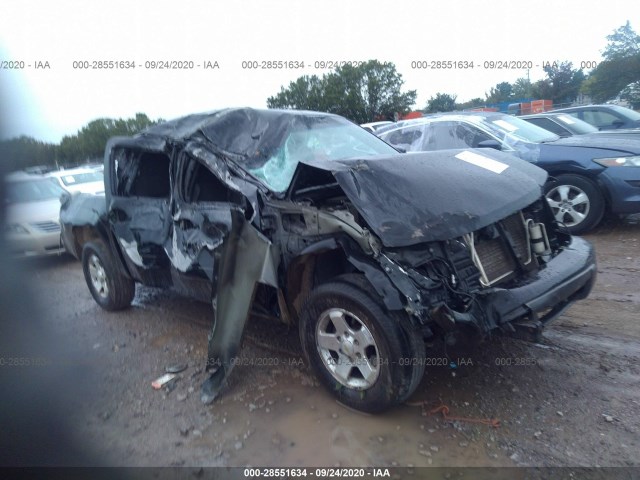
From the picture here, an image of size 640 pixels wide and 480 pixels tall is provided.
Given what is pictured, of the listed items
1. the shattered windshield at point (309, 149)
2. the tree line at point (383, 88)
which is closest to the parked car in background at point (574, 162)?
the shattered windshield at point (309, 149)

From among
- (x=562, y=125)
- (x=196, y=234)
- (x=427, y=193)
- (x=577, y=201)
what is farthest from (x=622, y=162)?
(x=196, y=234)

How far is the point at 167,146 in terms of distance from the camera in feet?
14.4

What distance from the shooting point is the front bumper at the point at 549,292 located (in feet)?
9.90

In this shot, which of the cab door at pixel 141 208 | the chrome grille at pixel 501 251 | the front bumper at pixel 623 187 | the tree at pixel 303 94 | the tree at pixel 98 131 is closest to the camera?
the chrome grille at pixel 501 251

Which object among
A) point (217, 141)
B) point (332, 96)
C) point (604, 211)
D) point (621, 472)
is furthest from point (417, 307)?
point (332, 96)

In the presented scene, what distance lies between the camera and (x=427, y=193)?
3.38 metres

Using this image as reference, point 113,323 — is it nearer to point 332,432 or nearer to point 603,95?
point 332,432

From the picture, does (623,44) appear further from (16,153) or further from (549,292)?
(16,153)

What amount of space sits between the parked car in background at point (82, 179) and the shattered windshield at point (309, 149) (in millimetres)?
5788

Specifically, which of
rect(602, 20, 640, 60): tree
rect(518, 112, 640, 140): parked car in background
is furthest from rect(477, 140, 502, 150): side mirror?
rect(602, 20, 640, 60): tree

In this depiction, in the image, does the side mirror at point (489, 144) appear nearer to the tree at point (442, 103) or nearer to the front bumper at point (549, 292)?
the front bumper at point (549, 292)

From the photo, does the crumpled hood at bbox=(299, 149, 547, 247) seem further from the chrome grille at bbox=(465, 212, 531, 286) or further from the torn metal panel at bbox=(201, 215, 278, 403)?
the torn metal panel at bbox=(201, 215, 278, 403)

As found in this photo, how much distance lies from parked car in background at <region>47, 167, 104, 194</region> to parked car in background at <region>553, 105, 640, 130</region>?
9497mm

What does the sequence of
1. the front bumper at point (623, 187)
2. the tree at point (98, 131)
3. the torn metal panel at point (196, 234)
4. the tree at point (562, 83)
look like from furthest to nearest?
the tree at point (562, 83)
the tree at point (98, 131)
the front bumper at point (623, 187)
the torn metal panel at point (196, 234)
